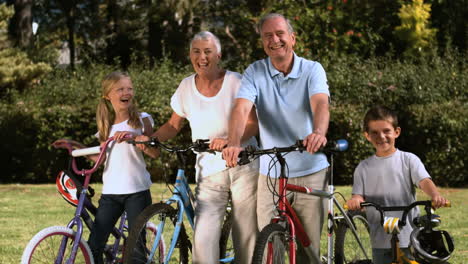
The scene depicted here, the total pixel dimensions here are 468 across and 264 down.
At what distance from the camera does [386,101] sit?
1551 centimetres

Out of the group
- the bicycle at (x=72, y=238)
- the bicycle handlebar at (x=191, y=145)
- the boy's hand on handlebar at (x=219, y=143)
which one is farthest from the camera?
the bicycle at (x=72, y=238)

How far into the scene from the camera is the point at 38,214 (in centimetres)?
1092

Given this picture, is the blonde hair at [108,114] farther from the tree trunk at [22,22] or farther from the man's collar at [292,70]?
the tree trunk at [22,22]

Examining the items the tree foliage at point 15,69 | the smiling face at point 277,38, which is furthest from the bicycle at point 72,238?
the tree foliage at point 15,69

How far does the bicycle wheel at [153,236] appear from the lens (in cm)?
496

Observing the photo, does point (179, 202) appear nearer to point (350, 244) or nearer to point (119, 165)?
point (119, 165)

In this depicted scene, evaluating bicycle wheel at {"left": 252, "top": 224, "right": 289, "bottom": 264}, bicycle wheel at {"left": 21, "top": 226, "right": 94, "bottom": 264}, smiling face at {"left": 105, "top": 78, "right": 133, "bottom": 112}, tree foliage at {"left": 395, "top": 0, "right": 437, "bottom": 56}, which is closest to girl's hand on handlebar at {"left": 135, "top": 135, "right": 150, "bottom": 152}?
smiling face at {"left": 105, "top": 78, "right": 133, "bottom": 112}

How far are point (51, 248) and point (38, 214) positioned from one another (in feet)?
18.5

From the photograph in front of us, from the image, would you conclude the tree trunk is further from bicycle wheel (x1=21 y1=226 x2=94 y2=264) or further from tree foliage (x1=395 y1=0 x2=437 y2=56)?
bicycle wheel (x1=21 y1=226 x2=94 y2=264)

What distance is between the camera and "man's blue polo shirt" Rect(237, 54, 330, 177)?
15.6 ft

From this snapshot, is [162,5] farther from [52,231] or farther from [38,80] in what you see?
[52,231]

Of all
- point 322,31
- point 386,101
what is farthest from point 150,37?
point 386,101

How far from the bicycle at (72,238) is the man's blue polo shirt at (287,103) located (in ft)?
3.33

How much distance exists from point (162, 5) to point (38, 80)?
5.08 metres
